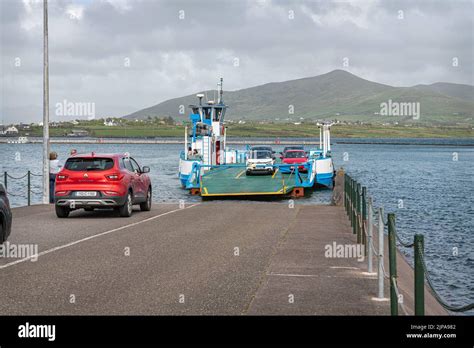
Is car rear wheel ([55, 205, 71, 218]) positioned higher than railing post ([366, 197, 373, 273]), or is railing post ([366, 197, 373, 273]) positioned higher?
railing post ([366, 197, 373, 273])

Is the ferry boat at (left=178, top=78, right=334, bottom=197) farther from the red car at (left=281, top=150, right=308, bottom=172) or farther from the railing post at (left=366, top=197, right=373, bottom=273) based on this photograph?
the railing post at (left=366, top=197, right=373, bottom=273)

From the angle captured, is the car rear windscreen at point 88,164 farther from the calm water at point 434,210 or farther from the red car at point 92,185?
the calm water at point 434,210

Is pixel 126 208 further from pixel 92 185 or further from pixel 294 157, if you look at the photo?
pixel 294 157

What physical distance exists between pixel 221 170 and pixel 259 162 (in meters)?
3.82

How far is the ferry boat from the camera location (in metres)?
38.6

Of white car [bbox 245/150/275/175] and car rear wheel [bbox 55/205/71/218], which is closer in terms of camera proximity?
car rear wheel [bbox 55/205/71/218]

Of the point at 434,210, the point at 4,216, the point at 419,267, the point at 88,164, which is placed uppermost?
the point at 88,164

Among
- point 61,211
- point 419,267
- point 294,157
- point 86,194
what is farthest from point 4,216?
point 294,157

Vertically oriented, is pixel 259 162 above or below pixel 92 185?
below

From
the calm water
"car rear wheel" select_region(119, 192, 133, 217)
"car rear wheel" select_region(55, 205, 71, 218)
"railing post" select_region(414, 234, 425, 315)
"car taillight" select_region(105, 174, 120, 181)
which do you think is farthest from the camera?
"car rear wheel" select_region(119, 192, 133, 217)

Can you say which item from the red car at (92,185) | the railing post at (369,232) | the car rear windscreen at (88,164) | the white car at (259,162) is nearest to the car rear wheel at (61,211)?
the red car at (92,185)

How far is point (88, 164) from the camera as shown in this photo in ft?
68.7

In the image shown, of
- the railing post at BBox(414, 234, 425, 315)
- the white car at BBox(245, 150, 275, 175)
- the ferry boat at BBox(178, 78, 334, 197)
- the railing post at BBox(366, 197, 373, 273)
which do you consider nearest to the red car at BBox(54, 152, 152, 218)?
the railing post at BBox(366, 197, 373, 273)
